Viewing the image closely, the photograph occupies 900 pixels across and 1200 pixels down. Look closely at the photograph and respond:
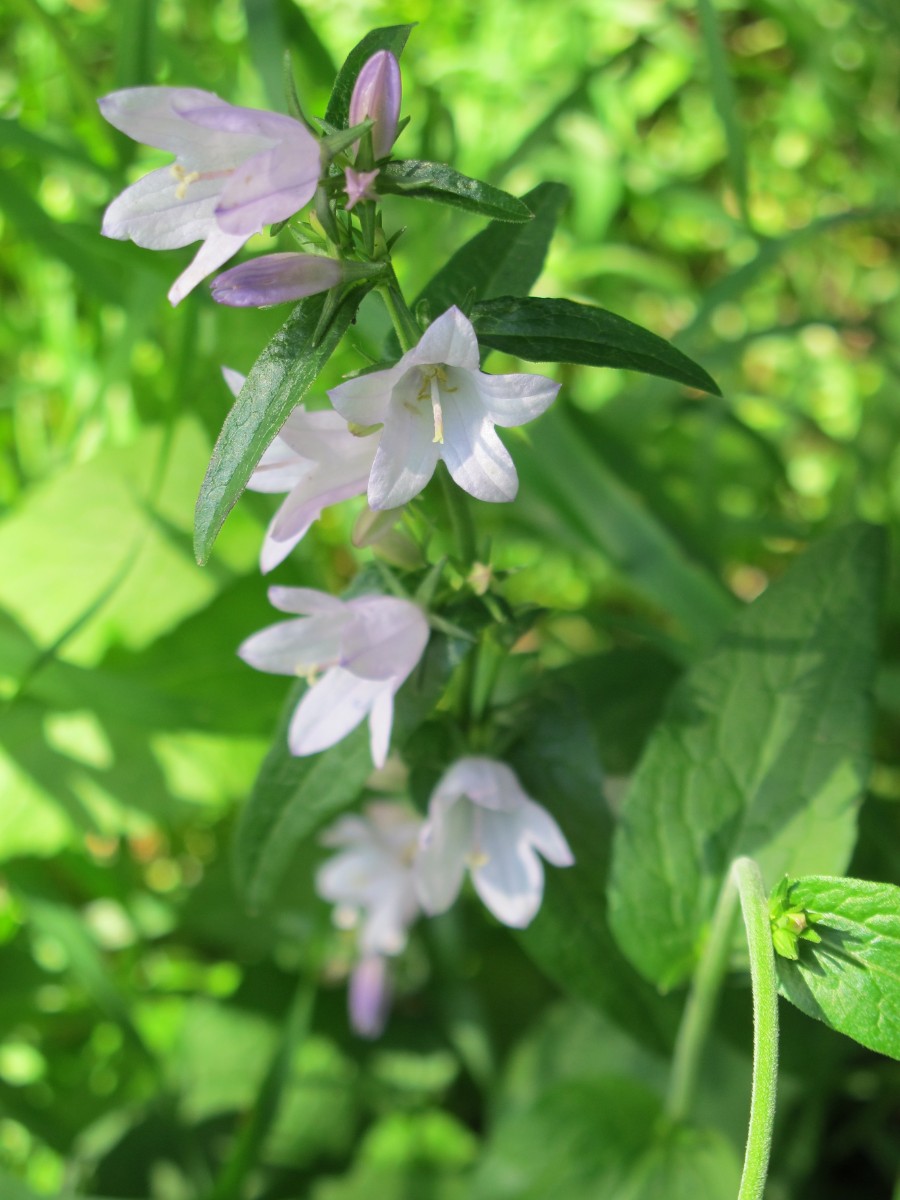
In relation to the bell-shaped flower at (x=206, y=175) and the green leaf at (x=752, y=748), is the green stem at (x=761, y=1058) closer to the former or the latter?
the green leaf at (x=752, y=748)

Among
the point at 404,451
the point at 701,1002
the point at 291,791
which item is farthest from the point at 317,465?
the point at 701,1002

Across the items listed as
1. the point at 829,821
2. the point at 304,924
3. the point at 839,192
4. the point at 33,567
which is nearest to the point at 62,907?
the point at 304,924

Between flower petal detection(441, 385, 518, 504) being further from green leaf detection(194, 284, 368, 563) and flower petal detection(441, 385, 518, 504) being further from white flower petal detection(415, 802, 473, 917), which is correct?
white flower petal detection(415, 802, 473, 917)

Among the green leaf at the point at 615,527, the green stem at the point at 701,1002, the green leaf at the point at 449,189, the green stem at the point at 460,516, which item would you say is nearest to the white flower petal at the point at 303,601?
the green stem at the point at 460,516

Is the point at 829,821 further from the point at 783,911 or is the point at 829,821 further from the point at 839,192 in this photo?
the point at 839,192

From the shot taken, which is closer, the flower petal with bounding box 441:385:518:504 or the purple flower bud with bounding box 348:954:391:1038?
the flower petal with bounding box 441:385:518:504

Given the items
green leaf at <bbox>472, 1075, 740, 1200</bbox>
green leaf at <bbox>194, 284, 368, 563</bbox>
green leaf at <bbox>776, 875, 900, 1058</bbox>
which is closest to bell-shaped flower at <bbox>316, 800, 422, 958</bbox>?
green leaf at <bbox>472, 1075, 740, 1200</bbox>
